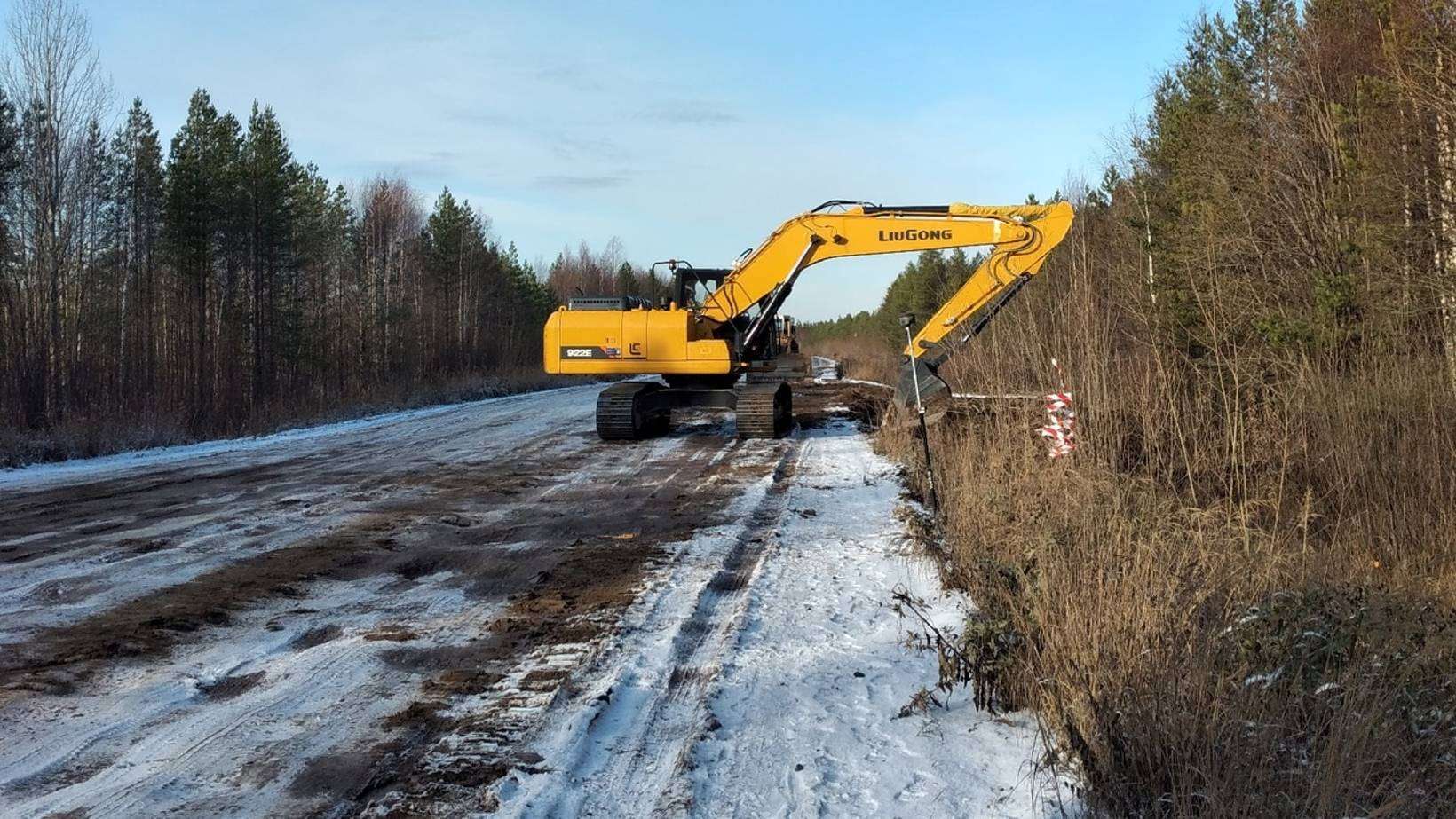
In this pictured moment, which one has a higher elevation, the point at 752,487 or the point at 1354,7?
the point at 1354,7

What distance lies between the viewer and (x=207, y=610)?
552 centimetres

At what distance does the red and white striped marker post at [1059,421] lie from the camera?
737 cm

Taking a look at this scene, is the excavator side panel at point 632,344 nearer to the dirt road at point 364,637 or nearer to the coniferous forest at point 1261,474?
the coniferous forest at point 1261,474

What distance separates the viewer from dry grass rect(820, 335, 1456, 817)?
10.2 ft

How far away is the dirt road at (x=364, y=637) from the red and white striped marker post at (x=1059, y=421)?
212 centimetres

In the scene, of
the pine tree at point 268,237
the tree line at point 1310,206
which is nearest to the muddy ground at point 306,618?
the tree line at point 1310,206

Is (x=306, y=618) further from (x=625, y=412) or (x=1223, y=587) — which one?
(x=625, y=412)

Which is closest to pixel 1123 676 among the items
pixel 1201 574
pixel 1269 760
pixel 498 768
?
pixel 1269 760

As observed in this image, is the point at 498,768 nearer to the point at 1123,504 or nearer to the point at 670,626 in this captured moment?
the point at 670,626

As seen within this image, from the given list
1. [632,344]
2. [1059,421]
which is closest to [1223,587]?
[1059,421]

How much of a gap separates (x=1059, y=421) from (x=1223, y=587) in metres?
3.04

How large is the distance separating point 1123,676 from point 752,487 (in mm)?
6924

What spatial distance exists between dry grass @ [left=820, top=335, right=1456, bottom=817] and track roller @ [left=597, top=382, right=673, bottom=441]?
6.71 meters

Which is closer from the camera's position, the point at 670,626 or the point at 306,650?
the point at 306,650
